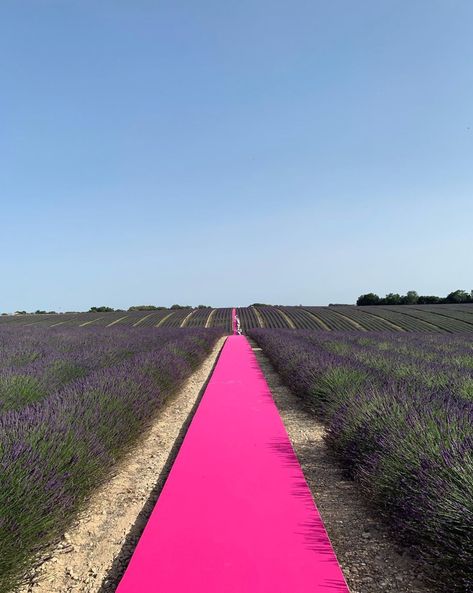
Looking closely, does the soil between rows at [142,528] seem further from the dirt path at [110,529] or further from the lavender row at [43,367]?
the lavender row at [43,367]

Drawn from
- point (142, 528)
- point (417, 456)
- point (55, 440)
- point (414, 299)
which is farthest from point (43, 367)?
point (414, 299)

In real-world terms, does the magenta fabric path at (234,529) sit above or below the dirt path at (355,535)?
above

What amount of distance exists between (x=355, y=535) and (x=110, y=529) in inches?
60.3

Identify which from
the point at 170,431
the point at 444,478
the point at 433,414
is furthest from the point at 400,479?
the point at 170,431

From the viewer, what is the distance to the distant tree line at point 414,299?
51.3m

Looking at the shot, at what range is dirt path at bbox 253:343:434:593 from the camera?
1.92 meters

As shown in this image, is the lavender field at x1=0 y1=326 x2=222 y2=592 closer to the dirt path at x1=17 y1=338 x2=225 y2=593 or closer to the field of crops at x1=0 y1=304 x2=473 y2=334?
the dirt path at x1=17 y1=338 x2=225 y2=593

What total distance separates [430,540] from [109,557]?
68.2 inches

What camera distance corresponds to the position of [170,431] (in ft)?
15.3

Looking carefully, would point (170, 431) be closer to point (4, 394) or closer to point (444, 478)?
point (4, 394)

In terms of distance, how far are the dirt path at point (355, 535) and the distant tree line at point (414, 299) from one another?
179ft

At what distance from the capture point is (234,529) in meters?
2.24

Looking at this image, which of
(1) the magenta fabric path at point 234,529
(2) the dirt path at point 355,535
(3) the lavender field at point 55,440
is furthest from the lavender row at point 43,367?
(2) the dirt path at point 355,535

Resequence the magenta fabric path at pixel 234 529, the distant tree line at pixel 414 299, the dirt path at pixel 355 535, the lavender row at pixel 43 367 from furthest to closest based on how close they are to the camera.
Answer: the distant tree line at pixel 414 299 → the lavender row at pixel 43 367 → the dirt path at pixel 355 535 → the magenta fabric path at pixel 234 529
